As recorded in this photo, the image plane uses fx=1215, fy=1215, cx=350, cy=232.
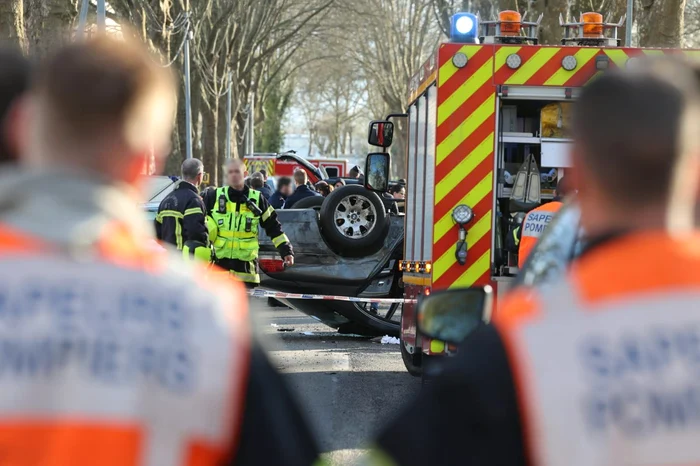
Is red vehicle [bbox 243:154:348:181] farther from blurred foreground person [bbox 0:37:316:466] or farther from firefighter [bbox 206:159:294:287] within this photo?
blurred foreground person [bbox 0:37:316:466]

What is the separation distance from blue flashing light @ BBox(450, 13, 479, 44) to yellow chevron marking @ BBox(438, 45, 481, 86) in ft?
0.40

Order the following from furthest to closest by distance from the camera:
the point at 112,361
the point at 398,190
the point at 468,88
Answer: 1. the point at 398,190
2. the point at 468,88
3. the point at 112,361

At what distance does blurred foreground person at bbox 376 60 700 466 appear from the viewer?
1891mm

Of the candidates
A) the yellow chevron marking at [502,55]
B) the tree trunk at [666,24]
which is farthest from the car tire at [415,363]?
the tree trunk at [666,24]

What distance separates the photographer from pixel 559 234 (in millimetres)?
2955

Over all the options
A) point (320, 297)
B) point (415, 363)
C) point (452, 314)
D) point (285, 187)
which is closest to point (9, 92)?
point (452, 314)

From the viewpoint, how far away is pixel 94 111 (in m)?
1.95

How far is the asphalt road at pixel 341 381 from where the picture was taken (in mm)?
7289

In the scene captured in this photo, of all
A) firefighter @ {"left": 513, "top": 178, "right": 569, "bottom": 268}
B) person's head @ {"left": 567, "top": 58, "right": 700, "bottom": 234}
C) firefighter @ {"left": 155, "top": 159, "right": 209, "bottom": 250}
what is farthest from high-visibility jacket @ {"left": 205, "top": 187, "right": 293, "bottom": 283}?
person's head @ {"left": 567, "top": 58, "right": 700, "bottom": 234}

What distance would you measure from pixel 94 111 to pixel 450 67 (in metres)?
5.90

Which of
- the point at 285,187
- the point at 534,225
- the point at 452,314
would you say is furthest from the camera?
the point at 285,187

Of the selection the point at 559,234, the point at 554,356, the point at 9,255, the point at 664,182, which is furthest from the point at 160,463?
the point at 559,234

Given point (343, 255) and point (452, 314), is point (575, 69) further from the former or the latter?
point (452, 314)

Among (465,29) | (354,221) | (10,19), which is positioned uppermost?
(10,19)
